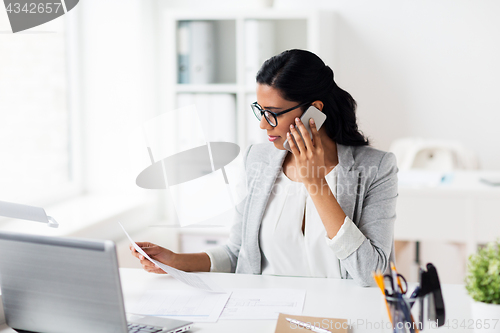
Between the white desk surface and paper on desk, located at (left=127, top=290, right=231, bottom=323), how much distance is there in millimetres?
28

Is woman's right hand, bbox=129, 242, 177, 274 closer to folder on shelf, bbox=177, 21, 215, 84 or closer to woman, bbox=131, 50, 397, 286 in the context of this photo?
woman, bbox=131, 50, 397, 286

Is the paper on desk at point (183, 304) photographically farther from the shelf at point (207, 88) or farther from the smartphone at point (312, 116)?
the shelf at point (207, 88)

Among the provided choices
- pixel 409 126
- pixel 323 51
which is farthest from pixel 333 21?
pixel 409 126

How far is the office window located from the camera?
220 centimetres

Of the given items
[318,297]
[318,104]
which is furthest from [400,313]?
[318,104]

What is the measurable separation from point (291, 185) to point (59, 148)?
5.32 ft

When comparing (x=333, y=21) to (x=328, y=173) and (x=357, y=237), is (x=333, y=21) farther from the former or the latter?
(x=357, y=237)

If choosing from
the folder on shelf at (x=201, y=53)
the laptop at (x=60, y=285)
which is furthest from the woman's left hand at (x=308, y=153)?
the folder on shelf at (x=201, y=53)

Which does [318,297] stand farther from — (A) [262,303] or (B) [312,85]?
(B) [312,85]

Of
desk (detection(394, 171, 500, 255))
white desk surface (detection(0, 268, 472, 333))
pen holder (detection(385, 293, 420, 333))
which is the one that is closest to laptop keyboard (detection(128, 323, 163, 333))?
white desk surface (detection(0, 268, 472, 333))

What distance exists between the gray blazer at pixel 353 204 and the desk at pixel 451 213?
39.4 inches

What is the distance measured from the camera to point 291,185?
1.46 m

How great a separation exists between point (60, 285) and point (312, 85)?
2.78ft

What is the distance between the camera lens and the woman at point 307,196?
1.26m
